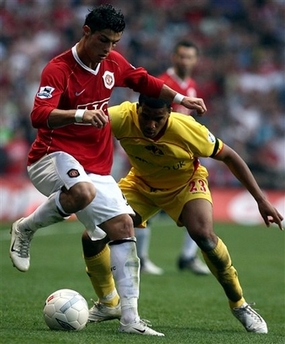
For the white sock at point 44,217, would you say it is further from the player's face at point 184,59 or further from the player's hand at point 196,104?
the player's face at point 184,59

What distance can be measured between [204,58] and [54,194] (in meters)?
16.0

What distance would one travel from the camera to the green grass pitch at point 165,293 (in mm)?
6725

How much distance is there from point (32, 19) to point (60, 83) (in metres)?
17.1

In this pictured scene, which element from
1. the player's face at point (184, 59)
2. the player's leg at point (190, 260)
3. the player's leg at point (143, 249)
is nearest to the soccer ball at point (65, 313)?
the player's leg at point (143, 249)

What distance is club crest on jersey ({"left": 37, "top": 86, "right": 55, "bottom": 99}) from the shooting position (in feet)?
21.8

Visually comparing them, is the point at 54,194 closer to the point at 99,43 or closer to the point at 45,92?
the point at 45,92

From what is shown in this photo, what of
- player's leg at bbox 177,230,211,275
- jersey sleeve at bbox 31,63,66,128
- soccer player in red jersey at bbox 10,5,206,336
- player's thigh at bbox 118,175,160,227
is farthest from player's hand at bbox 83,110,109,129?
player's leg at bbox 177,230,211,275

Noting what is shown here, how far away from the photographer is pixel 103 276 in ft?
25.2

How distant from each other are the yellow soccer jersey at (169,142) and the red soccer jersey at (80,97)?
27 cm

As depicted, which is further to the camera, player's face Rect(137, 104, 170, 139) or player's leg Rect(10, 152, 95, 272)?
player's face Rect(137, 104, 170, 139)

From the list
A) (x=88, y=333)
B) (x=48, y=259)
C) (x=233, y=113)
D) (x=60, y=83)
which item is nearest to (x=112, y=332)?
(x=88, y=333)

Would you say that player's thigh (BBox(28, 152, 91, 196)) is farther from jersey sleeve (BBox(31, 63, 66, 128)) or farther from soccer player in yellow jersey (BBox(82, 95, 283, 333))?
soccer player in yellow jersey (BBox(82, 95, 283, 333))

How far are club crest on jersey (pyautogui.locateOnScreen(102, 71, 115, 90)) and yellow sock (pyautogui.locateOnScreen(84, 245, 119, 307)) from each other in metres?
1.37

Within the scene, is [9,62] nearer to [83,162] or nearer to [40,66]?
[40,66]
